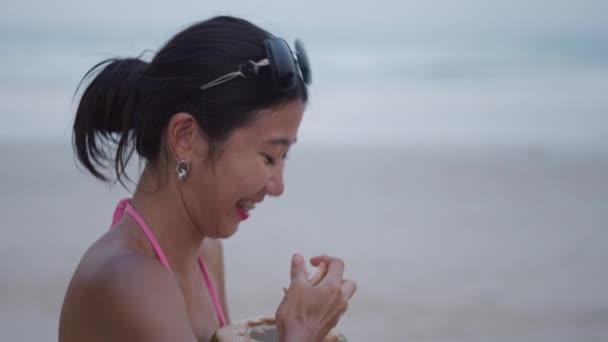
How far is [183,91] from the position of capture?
216 cm

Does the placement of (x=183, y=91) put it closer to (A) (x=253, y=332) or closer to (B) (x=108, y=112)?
(B) (x=108, y=112)

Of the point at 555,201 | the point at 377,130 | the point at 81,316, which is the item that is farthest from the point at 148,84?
the point at 377,130

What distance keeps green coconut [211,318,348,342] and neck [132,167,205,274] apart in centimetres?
24

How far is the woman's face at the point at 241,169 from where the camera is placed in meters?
2.17

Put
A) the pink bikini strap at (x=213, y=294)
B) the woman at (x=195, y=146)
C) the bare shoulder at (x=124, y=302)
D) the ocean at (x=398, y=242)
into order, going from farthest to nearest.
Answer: the ocean at (x=398, y=242) < the pink bikini strap at (x=213, y=294) < the woman at (x=195, y=146) < the bare shoulder at (x=124, y=302)

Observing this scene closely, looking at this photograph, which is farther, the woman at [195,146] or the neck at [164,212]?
the neck at [164,212]

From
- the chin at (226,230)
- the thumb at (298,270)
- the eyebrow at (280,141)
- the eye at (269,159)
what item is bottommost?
the thumb at (298,270)

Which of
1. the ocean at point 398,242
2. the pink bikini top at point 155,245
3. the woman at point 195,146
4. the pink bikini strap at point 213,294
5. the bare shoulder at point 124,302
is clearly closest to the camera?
the bare shoulder at point 124,302

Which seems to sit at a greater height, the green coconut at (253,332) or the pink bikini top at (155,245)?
the pink bikini top at (155,245)

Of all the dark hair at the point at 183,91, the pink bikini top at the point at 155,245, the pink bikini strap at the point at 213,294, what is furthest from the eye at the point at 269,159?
the pink bikini strap at the point at 213,294

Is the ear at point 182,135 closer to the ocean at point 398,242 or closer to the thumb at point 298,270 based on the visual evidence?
the thumb at point 298,270

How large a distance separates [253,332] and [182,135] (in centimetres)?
55

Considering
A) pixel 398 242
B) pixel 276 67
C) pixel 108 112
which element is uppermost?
pixel 398 242

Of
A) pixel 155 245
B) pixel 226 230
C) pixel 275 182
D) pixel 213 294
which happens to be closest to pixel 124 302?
pixel 155 245
